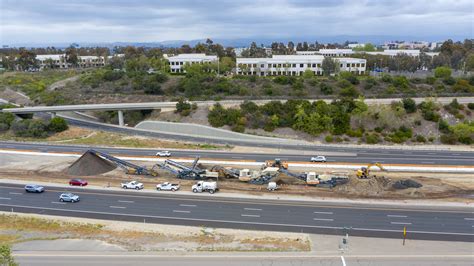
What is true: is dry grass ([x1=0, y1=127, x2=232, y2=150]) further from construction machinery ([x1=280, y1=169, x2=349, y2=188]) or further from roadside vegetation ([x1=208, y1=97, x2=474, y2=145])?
construction machinery ([x1=280, y1=169, x2=349, y2=188])

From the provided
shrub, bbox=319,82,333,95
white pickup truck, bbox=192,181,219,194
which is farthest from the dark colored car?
shrub, bbox=319,82,333,95

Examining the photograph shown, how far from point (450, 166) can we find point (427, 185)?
10321 millimetres

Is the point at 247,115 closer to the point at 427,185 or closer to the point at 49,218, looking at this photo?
the point at 427,185

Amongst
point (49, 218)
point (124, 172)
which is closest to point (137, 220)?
point (49, 218)

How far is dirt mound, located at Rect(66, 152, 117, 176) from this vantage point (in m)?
A: 49.9

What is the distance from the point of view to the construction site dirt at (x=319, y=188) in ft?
136

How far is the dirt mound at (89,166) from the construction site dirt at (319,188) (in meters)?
0.16

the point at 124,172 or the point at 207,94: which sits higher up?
the point at 207,94

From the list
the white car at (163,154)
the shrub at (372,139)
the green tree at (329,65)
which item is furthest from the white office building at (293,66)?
the white car at (163,154)

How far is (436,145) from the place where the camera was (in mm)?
63531
